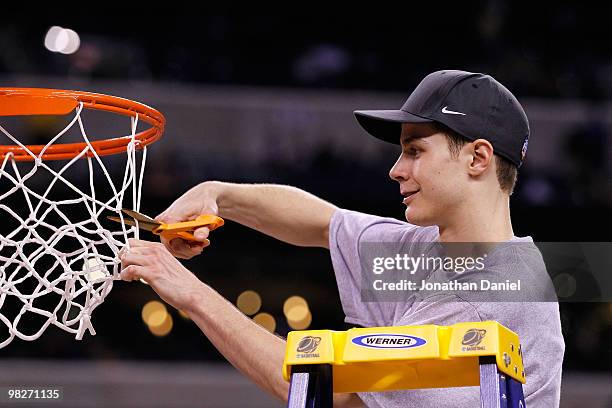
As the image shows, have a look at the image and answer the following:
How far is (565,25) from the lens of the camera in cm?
919

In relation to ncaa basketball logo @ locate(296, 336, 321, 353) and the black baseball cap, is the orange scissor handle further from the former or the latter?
ncaa basketball logo @ locate(296, 336, 321, 353)

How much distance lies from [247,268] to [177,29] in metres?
2.46

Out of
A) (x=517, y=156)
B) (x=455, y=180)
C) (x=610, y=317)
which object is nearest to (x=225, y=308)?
(x=455, y=180)

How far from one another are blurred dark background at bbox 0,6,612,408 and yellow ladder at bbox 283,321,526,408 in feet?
19.2

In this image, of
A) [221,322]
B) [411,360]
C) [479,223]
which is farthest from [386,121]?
[411,360]

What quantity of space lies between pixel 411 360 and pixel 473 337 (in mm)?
130

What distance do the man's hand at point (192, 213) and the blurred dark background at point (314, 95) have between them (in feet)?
16.4

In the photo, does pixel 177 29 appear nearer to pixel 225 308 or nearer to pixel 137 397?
pixel 137 397

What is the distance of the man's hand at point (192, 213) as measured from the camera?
100 inches

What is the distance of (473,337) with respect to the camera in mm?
1830

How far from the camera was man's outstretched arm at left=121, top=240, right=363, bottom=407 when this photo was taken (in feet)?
7.06

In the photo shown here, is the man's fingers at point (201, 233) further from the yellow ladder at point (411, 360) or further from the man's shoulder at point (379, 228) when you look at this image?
the yellow ladder at point (411, 360)

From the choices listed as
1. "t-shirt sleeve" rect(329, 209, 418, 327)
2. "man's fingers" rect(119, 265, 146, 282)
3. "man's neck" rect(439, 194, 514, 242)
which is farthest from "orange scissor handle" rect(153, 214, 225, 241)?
"man's neck" rect(439, 194, 514, 242)

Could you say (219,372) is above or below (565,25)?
below
